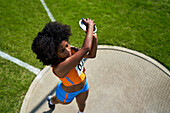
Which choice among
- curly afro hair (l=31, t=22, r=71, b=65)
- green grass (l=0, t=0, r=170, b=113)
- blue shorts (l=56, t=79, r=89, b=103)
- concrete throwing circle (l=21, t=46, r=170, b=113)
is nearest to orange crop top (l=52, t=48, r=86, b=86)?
blue shorts (l=56, t=79, r=89, b=103)

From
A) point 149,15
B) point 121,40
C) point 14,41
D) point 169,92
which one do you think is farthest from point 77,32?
point 169,92

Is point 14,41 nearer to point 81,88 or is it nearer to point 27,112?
point 27,112

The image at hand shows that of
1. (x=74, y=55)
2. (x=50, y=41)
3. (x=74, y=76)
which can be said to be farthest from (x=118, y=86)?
(x=50, y=41)

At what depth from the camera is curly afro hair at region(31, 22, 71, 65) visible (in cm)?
183

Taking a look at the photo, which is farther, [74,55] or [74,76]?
[74,76]

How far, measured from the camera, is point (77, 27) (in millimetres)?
5273

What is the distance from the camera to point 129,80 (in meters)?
3.88

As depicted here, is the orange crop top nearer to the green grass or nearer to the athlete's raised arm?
the athlete's raised arm

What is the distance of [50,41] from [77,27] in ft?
11.6

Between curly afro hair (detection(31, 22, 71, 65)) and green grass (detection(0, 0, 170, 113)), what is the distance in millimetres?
2276

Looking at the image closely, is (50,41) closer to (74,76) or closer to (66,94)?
(74,76)

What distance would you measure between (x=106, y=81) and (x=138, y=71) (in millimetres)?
944

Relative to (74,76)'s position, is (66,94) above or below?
below

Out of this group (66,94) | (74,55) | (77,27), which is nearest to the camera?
(74,55)
